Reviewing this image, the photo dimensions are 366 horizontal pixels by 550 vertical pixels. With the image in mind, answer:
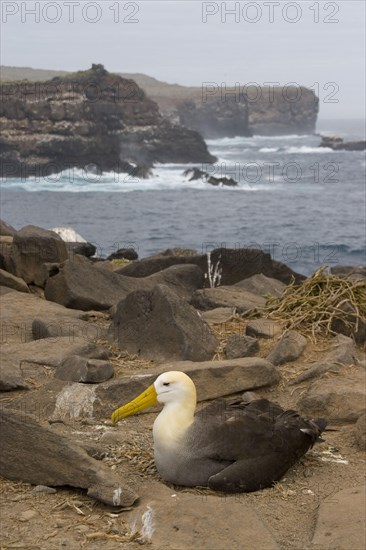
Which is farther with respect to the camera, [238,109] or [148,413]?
[238,109]

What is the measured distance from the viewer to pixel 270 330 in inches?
379

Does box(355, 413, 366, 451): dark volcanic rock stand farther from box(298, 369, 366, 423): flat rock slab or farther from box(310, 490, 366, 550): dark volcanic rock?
box(310, 490, 366, 550): dark volcanic rock

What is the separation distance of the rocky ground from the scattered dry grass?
0.07 meters

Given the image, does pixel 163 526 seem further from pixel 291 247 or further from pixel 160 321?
pixel 291 247

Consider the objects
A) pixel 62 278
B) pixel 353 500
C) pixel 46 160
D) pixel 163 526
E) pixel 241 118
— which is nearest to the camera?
pixel 163 526

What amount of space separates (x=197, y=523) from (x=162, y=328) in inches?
139

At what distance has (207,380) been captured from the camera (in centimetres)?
792

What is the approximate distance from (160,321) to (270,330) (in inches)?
50.4

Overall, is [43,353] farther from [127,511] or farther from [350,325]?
[127,511]

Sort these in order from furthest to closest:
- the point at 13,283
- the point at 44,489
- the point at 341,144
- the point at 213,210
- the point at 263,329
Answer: the point at 341,144 → the point at 213,210 → the point at 13,283 → the point at 263,329 → the point at 44,489

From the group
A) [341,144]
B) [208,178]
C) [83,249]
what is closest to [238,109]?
[341,144]

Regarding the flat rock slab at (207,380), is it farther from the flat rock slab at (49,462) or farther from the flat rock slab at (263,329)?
the flat rock slab at (49,462)

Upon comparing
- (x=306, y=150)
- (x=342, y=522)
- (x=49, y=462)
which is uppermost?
(x=306, y=150)

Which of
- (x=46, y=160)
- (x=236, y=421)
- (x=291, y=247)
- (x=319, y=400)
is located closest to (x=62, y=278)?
(x=319, y=400)
